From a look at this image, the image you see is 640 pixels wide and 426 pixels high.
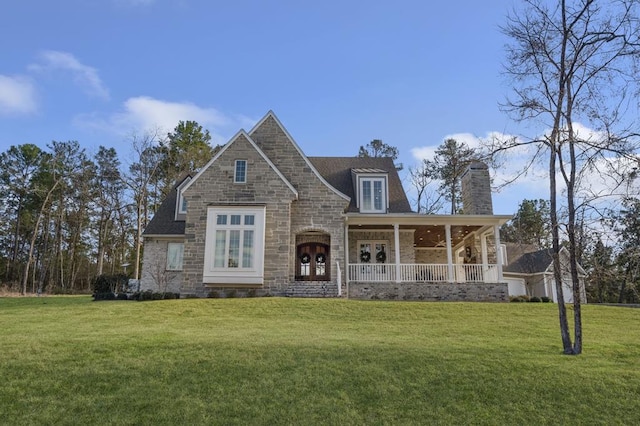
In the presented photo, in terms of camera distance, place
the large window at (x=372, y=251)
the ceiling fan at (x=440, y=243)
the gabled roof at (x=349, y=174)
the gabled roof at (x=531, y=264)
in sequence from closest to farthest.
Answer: the large window at (x=372, y=251)
the gabled roof at (x=349, y=174)
the ceiling fan at (x=440, y=243)
the gabled roof at (x=531, y=264)

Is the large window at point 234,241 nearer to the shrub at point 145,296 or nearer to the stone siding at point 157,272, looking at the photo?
the shrub at point 145,296

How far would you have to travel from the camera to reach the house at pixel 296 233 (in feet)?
57.3

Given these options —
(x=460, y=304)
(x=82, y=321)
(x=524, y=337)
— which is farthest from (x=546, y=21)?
(x=82, y=321)

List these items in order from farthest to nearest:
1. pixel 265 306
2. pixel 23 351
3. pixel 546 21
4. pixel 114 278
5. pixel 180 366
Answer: pixel 114 278 < pixel 265 306 < pixel 546 21 < pixel 23 351 < pixel 180 366

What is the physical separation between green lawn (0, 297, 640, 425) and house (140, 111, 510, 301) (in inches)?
225

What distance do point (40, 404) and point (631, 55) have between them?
501 inches

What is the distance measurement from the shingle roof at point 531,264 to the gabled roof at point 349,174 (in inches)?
447

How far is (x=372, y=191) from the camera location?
Result: 2075 cm

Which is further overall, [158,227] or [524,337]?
[158,227]

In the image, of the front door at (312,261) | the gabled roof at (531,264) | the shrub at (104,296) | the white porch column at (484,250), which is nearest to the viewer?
the shrub at (104,296)

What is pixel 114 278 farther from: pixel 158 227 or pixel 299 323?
pixel 299 323

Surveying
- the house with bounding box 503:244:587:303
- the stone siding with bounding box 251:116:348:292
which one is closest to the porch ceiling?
the stone siding with bounding box 251:116:348:292

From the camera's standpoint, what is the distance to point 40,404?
21.2ft

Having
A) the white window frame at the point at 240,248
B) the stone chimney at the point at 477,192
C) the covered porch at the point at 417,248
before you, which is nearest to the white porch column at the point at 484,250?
the covered porch at the point at 417,248
